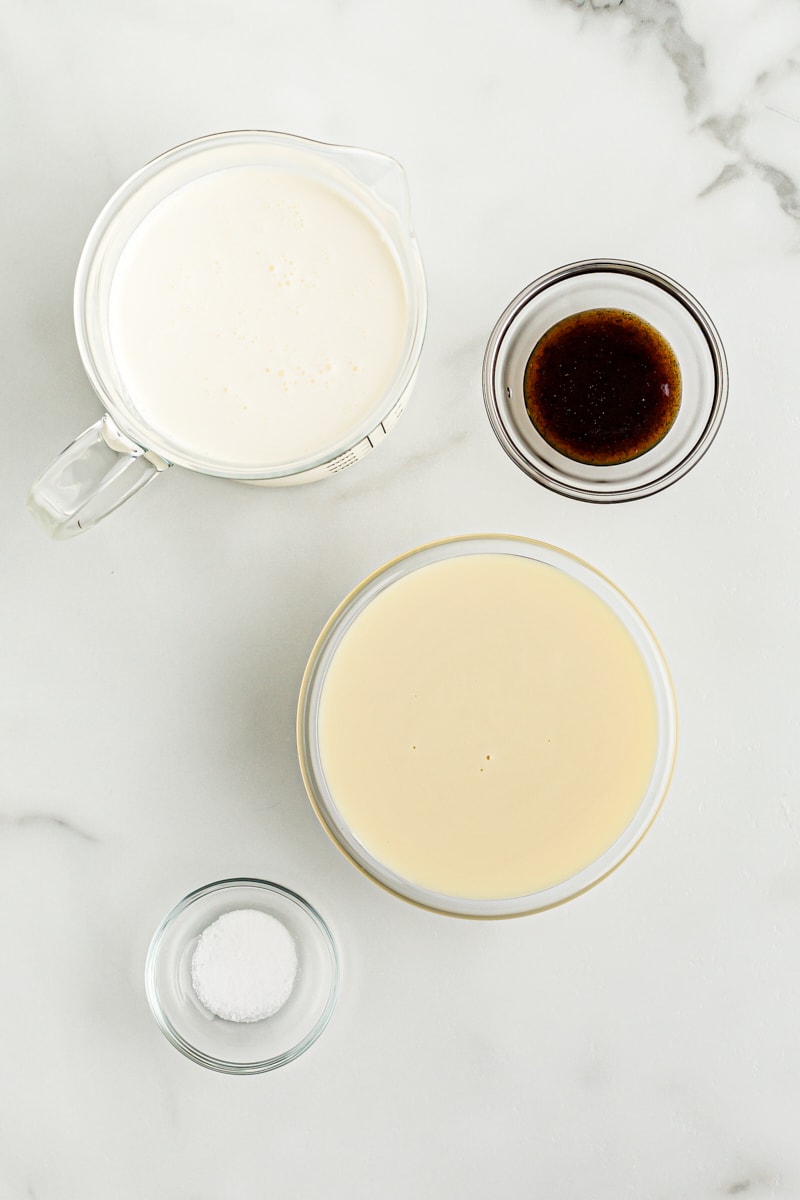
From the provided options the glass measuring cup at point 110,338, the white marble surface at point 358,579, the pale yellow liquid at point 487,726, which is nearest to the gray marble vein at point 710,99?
the white marble surface at point 358,579

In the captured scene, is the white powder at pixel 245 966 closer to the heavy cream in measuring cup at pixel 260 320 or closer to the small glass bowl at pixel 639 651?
the small glass bowl at pixel 639 651

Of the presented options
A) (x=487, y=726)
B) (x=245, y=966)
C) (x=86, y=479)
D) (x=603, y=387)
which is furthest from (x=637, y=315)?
(x=245, y=966)

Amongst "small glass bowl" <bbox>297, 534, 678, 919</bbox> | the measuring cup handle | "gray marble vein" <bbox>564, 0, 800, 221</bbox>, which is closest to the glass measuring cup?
the measuring cup handle

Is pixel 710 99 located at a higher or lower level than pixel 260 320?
higher

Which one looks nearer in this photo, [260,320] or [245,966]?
[260,320]

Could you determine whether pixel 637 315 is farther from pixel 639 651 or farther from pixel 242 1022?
pixel 242 1022

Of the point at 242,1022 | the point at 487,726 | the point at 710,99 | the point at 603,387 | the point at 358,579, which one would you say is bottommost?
the point at 242,1022
